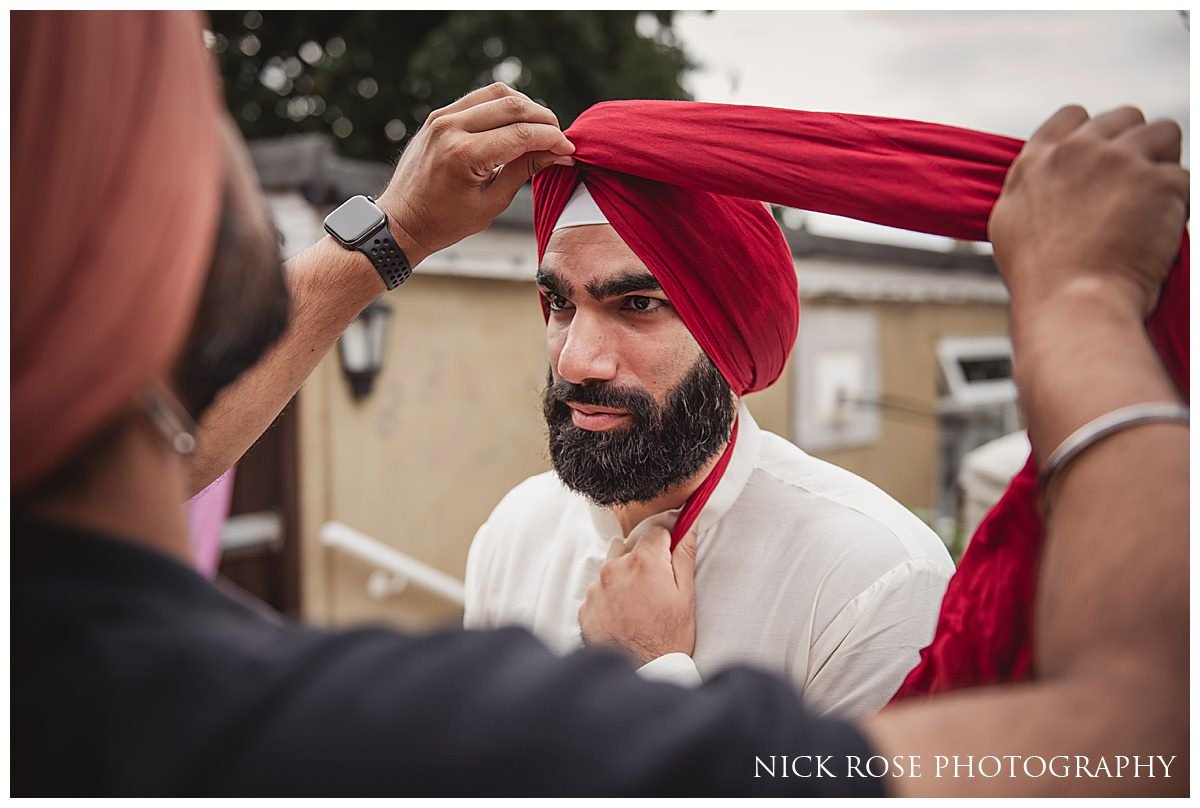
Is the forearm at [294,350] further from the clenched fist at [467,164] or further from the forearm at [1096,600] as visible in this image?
the forearm at [1096,600]

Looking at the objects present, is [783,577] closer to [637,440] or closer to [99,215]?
[637,440]

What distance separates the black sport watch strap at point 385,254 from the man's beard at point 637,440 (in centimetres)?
40

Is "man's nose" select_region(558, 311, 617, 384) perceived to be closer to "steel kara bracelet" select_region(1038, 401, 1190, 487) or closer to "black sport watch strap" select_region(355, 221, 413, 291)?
"black sport watch strap" select_region(355, 221, 413, 291)

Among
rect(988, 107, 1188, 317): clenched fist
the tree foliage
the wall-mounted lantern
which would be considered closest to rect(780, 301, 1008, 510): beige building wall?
the wall-mounted lantern

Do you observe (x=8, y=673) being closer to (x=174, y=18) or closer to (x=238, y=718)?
(x=238, y=718)

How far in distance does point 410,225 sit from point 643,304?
46 cm

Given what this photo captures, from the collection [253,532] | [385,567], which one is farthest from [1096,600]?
[253,532]

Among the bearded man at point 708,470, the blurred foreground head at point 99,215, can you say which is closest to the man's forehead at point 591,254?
the bearded man at point 708,470

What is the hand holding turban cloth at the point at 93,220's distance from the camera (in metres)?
0.72

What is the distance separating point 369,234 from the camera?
1.56m

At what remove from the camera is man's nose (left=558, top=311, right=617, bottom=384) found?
1.75 metres

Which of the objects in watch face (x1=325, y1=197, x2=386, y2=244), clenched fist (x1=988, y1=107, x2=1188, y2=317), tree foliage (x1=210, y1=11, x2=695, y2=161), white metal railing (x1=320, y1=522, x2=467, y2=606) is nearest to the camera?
clenched fist (x1=988, y1=107, x2=1188, y2=317)

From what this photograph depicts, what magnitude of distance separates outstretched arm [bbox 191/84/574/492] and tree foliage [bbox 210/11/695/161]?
29.8 feet
